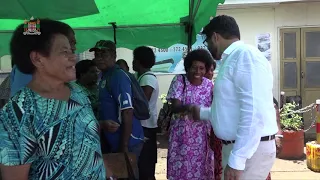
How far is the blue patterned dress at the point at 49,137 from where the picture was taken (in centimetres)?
147

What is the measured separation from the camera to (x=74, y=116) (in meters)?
1.65

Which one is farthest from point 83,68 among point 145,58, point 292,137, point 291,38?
point 291,38

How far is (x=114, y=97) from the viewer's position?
299 centimetres

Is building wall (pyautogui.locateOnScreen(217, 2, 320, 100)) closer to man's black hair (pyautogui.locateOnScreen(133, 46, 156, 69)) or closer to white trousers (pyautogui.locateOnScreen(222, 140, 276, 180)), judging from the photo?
man's black hair (pyautogui.locateOnScreen(133, 46, 156, 69))

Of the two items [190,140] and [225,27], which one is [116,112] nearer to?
[190,140]

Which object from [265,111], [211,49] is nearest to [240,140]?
[265,111]

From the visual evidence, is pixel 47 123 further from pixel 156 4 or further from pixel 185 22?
pixel 185 22

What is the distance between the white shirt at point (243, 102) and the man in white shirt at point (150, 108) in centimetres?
187

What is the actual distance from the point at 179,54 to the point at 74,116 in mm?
6885

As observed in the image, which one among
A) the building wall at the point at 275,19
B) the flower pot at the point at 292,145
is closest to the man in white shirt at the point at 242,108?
the flower pot at the point at 292,145

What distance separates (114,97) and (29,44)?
4.70 ft

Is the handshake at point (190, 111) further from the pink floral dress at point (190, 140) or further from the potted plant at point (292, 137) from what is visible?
the potted plant at point (292, 137)

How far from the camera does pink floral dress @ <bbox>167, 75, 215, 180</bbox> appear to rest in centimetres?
362

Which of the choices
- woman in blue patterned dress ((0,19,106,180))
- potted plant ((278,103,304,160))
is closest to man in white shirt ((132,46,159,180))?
woman in blue patterned dress ((0,19,106,180))
